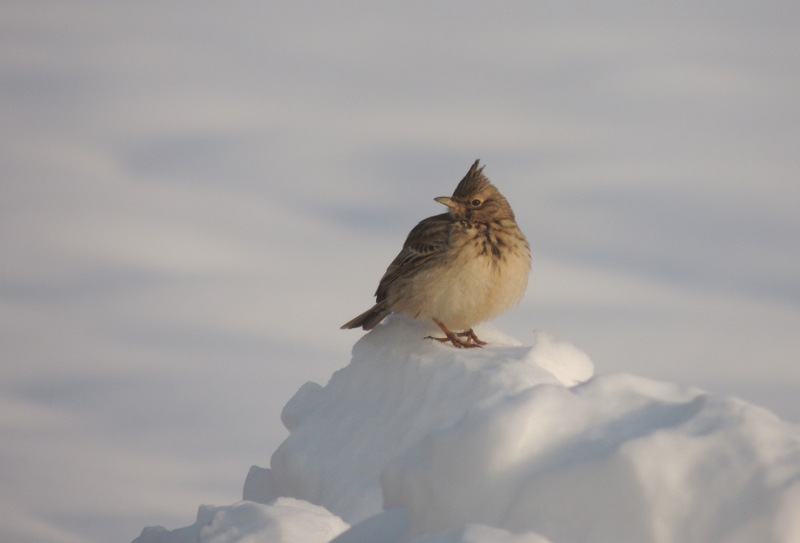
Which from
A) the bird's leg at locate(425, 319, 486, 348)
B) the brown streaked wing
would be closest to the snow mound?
the bird's leg at locate(425, 319, 486, 348)

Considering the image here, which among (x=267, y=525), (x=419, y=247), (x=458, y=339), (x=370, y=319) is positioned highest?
(x=419, y=247)

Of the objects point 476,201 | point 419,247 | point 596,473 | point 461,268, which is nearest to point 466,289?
point 461,268

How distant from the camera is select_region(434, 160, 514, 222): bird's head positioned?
1112 centimetres

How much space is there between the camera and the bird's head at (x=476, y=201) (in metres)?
11.1

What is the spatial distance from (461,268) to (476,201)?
3.40 ft

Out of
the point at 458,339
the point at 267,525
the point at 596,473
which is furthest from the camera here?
the point at 458,339

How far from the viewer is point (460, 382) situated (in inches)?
343

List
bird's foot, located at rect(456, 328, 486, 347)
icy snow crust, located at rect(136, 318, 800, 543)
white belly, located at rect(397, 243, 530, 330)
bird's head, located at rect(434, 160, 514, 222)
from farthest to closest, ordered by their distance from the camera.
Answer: bird's head, located at rect(434, 160, 514, 222) < bird's foot, located at rect(456, 328, 486, 347) < white belly, located at rect(397, 243, 530, 330) < icy snow crust, located at rect(136, 318, 800, 543)

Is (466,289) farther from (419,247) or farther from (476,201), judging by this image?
(476,201)

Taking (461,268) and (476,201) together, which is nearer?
(461,268)

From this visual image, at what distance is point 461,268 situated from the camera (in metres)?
10.6

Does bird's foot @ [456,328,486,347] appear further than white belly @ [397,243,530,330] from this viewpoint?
Yes

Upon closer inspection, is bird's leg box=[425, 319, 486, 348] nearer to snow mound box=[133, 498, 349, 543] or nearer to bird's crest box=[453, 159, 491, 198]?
bird's crest box=[453, 159, 491, 198]

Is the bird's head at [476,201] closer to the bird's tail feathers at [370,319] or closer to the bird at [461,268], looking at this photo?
the bird at [461,268]
